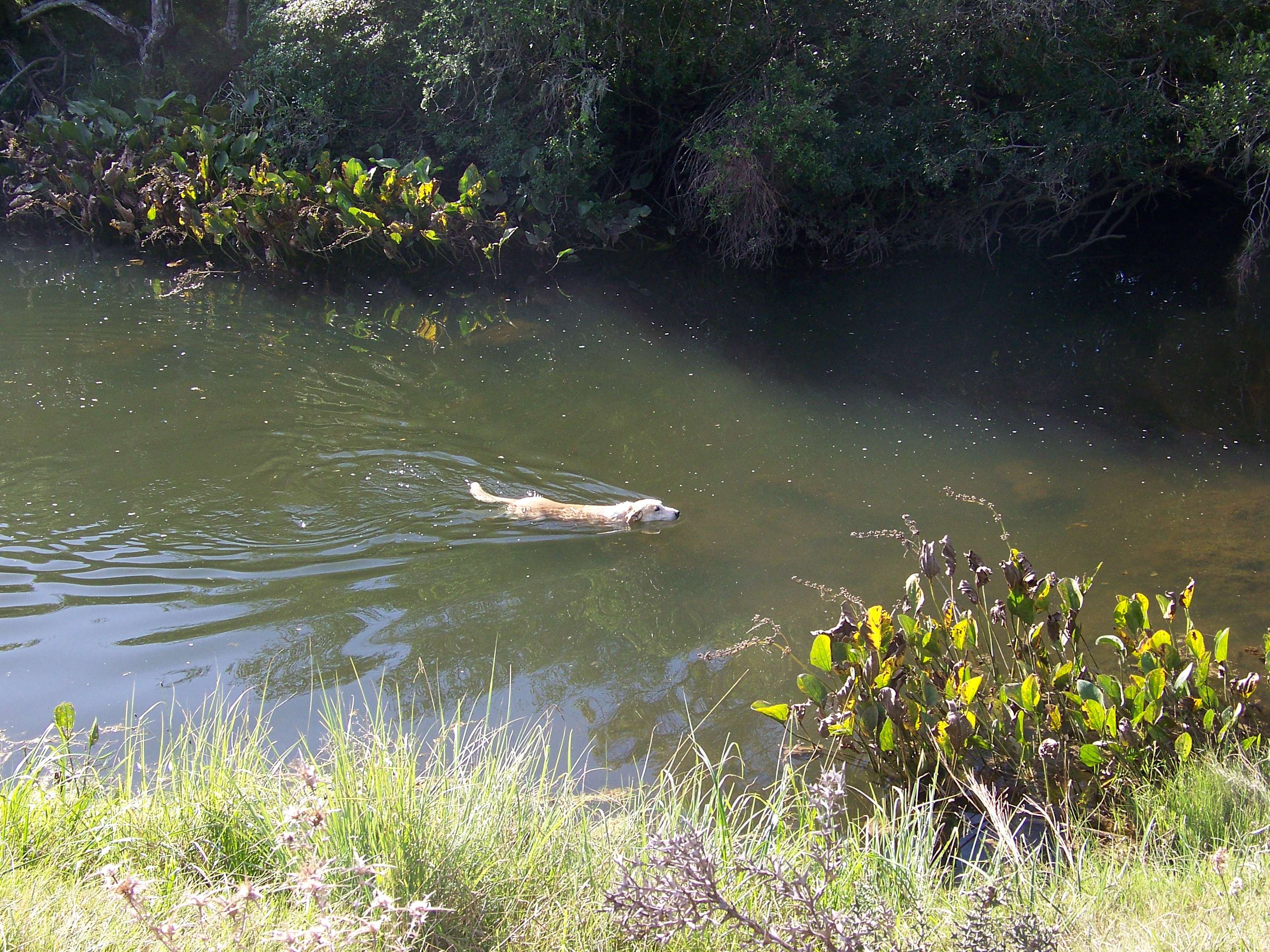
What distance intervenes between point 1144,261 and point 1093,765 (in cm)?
1213

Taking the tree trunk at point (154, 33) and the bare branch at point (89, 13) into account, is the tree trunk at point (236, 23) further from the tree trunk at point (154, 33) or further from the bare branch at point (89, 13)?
the bare branch at point (89, 13)

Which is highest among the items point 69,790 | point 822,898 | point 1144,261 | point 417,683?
point 1144,261

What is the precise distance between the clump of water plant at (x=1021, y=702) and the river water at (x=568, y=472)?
2.52ft

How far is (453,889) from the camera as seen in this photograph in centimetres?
312

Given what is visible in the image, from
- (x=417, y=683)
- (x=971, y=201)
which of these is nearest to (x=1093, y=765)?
(x=417, y=683)

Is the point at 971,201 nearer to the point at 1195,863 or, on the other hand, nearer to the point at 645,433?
the point at 645,433

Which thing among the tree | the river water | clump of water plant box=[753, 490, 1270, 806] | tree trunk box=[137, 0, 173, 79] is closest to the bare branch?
the tree

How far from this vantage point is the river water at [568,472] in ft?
19.6

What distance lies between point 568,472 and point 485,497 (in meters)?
0.88

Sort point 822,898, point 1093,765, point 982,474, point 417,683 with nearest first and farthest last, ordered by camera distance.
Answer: point 822,898 → point 1093,765 → point 417,683 → point 982,474

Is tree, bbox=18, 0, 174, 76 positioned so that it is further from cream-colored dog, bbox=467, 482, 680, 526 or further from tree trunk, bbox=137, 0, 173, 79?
cream-colored dog, bbox=467, 482, 680, 526

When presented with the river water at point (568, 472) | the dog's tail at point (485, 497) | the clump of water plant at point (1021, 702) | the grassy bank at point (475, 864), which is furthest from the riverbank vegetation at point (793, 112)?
the grassy bank at point (475, 864)

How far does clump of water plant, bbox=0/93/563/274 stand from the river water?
Answer: 2.96 feet

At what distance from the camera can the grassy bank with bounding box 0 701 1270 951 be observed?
2689mm
